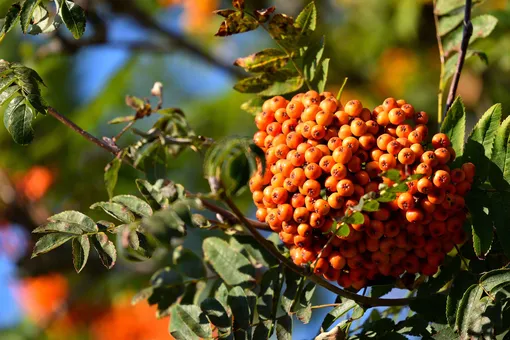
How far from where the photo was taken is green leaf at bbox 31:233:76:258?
1379 mm

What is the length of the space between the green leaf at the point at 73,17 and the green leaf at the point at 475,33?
993 millimetres

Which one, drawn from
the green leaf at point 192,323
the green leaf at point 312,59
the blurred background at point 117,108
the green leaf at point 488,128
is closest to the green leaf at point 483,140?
the green leaf at point 488,128

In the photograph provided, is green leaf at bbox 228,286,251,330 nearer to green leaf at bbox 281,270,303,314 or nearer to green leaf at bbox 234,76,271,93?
green leaf at bbox 281,270,303,314

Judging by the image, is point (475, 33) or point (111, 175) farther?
point (475, 33)

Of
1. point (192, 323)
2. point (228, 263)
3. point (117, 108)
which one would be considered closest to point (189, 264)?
point (228, 263)

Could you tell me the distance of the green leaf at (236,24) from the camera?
5.04 ft

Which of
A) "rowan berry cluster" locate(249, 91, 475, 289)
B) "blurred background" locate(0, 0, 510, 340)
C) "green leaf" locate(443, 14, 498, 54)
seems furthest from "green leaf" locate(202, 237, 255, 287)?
"blurred background" locate(0, 0, 510, 340)

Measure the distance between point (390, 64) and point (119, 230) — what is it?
3.24 meters

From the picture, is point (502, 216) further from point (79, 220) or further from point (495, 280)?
point (79, 220)

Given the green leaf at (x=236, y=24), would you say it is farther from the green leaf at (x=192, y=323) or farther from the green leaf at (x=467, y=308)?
the green leaf at (x=467, y=308)

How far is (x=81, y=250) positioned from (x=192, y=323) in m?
0.28

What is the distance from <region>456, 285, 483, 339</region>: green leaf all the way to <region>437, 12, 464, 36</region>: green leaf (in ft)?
2.83

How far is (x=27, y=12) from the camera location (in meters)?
1.43

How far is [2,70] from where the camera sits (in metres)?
1.46
